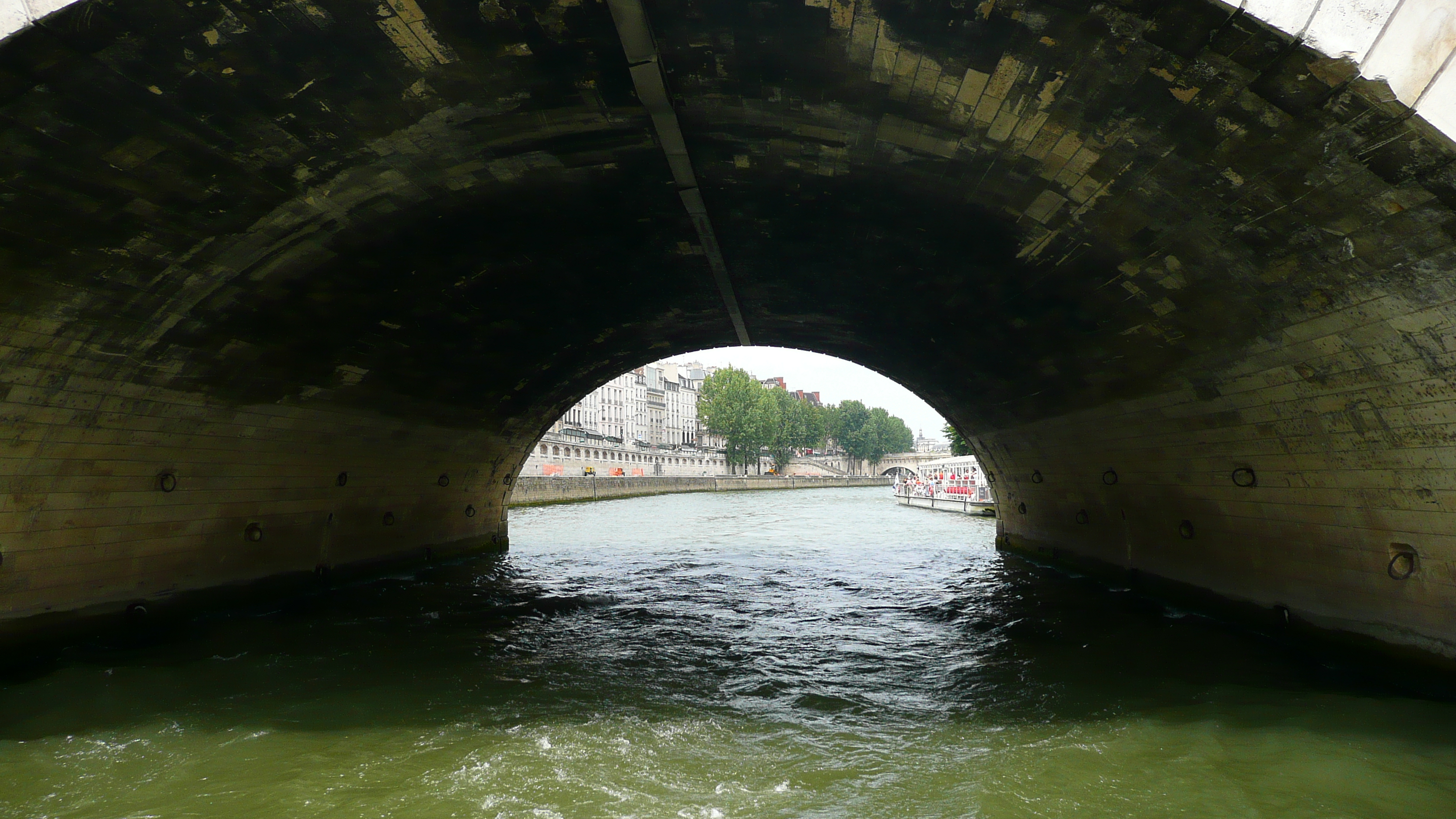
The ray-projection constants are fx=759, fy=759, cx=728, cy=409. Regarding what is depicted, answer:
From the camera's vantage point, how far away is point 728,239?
11.2 m

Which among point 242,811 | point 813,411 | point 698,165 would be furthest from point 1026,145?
point 813,411

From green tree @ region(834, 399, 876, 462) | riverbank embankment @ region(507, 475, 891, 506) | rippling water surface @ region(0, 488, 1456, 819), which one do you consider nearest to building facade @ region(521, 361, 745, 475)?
riverbank embankment @ region(507, 475, 891, 506)

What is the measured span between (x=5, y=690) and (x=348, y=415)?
275 inches

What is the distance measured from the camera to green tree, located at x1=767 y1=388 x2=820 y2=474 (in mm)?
112875

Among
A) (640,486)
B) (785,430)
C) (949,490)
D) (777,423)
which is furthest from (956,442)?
(785,430)

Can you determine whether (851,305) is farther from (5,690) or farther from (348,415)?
(5,690)

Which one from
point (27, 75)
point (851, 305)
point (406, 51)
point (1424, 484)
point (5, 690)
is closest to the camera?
point (27, 75)

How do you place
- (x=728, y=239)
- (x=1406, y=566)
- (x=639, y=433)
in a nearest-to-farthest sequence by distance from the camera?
1. (x=1406, y=566)
2. (x=728, y=239)
3. (x=639, y=433)

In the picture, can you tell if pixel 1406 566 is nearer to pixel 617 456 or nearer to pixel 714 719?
pixel 714 719

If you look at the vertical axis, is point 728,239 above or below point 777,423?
Result: below

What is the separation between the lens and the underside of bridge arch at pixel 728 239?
5742 millimetres

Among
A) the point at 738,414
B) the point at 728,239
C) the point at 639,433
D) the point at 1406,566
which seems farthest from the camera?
the point at 639,433

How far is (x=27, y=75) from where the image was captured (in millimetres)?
5422

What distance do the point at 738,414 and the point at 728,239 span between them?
92634 mm
